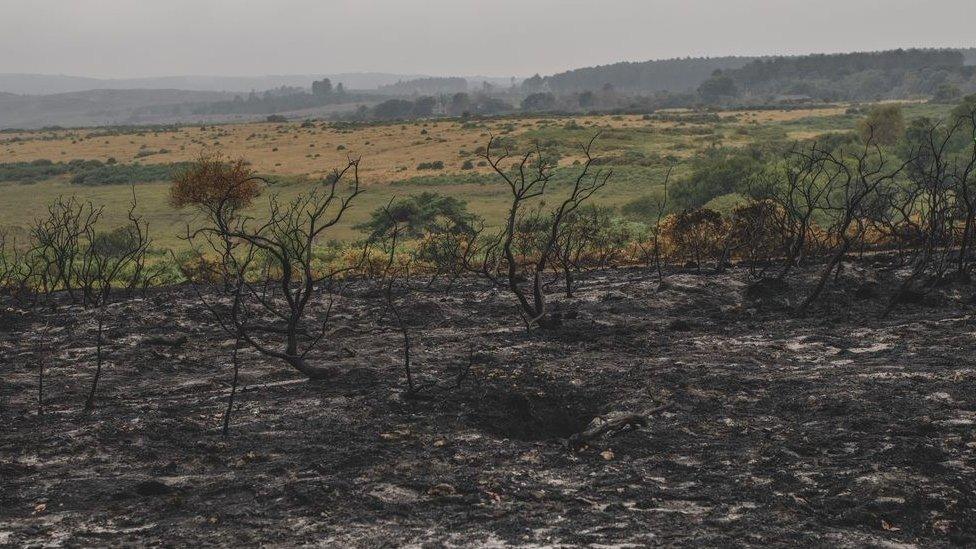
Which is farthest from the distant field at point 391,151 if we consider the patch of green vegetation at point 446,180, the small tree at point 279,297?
the small tree at point 279,297

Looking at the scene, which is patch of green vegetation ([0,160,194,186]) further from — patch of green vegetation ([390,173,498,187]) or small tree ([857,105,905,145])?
small tree ([857,105,905,145])

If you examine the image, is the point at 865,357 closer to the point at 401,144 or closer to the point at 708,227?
the point at 708,227

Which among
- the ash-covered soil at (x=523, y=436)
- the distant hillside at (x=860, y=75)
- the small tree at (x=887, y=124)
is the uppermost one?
the distant hillside at (x=860, y=75)

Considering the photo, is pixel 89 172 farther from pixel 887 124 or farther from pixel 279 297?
pixel 887 124

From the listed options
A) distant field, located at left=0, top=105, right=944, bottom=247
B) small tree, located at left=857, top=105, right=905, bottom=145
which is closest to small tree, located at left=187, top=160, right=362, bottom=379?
distant field, located at left=0, top=105, right=944, bottom=247

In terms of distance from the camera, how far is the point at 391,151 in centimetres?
5931

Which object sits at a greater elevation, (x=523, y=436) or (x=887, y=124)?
(x=887, y=124)

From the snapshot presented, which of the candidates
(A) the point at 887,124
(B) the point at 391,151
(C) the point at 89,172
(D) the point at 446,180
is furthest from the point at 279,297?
(B) the point at 391,151

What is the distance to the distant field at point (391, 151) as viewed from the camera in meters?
38.4

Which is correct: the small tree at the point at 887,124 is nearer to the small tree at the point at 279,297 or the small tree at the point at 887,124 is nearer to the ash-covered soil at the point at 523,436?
the small tree at the point at 279,297

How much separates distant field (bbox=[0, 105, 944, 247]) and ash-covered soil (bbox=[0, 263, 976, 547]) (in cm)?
1956

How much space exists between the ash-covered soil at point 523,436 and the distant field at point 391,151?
19.6 metres

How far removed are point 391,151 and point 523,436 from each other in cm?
5334

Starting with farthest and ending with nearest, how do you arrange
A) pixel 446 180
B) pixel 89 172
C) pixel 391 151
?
pixel 391 151 → pixel 89 172 → pixel 446 180
